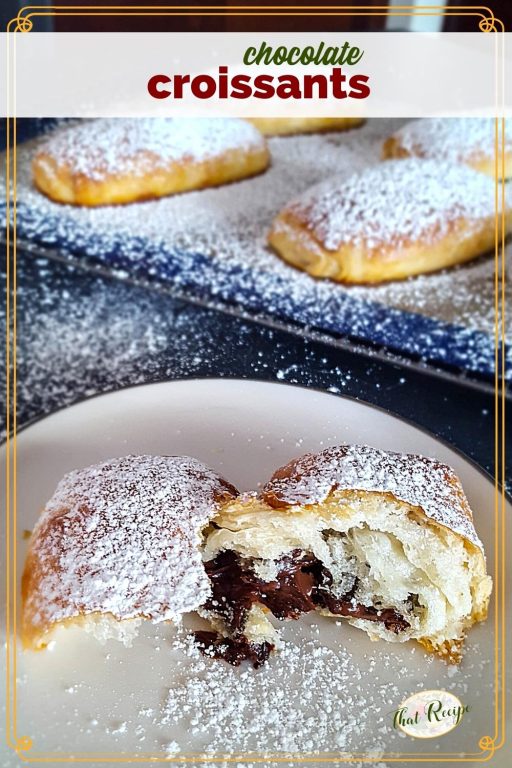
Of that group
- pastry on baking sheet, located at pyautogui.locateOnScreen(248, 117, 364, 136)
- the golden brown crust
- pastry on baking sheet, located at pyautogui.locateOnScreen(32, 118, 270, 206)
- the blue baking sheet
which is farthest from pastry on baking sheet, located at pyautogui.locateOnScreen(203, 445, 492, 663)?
pastry on baking sheet, located at pyautogui.locateOnScreen(248, 117, 364, 136)

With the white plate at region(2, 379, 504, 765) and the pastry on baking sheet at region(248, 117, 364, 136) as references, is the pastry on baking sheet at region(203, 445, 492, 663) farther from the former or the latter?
the pastry on baking sheet at region(248, 117, 364, 136)

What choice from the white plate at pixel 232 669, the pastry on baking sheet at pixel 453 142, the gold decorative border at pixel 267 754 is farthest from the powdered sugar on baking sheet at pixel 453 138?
the white plate at pixel 232 669

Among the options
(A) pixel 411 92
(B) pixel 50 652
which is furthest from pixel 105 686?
(A) pixel 411 92

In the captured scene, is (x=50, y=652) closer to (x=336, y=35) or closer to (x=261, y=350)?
(x=261, y=350)

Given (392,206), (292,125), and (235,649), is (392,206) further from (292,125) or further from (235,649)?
Result: (235,649)

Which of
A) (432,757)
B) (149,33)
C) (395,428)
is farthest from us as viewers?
(149,33)

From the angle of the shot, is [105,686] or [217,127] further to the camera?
[217,127]
